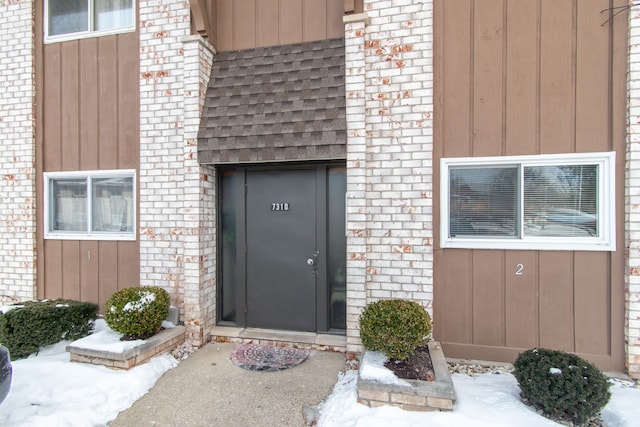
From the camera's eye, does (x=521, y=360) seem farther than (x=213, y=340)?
No

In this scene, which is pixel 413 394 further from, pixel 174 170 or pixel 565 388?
pixel 174 170

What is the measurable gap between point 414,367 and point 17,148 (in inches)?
244

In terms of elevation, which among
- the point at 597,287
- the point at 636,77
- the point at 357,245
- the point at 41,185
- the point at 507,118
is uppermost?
the point at 636,77

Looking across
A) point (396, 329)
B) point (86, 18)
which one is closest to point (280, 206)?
point (396, 329)

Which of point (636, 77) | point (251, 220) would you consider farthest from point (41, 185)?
point (636, 77)

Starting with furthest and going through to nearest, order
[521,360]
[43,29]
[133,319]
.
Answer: [43,29] → [133,319] → [521,360]

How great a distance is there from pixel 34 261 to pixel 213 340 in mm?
3102

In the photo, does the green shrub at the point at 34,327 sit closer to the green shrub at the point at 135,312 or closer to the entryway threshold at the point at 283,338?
the green shrub at the point at 135,312

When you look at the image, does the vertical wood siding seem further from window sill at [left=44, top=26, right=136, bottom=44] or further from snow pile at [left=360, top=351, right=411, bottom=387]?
snow pile at [left=360, top=351, right=411, bottom=387]

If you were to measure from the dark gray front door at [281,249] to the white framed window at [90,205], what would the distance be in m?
1.74

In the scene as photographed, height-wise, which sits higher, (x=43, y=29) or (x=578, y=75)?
(x=43, y=29)

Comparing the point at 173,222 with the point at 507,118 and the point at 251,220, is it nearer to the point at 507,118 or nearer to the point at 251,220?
the point at 251,220

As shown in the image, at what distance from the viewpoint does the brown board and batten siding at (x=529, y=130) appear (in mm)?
→ 3486

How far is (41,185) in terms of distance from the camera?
4992 mm
